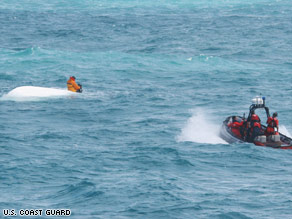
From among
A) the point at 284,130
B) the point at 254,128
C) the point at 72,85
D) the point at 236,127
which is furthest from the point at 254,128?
the point at 72,85

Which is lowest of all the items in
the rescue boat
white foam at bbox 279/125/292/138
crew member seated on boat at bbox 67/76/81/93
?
the rescue boat

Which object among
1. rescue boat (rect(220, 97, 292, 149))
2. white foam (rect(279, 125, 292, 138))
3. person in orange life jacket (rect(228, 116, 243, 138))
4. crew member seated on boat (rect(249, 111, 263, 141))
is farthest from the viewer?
white foam (rect(279, 125, 292, 138))

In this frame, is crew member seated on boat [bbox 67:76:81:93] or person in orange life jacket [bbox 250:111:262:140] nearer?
person in orange life jacket [bbox 250:111:262:140]

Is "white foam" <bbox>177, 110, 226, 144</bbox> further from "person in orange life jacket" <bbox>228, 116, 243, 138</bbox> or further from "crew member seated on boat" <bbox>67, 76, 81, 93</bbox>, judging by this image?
"crew member seated on boat" <bbox>67, 76, 81, 93</bbox>

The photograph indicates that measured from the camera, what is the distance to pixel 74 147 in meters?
29.2

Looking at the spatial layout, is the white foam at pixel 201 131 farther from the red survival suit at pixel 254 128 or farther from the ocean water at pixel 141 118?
the red survival suit at pixel 254 128

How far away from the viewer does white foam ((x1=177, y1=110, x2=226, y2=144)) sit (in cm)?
3151

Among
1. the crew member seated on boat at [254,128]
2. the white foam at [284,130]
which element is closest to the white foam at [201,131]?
the crew member seated on boat at [254,128]

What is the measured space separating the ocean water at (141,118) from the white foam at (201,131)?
67mm

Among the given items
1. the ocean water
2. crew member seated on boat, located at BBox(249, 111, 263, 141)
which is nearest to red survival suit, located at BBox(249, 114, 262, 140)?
crew member seated on boat, located at BBox(249, 111, 263, 141)

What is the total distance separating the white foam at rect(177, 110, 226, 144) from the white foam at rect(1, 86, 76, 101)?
10746 millimetres

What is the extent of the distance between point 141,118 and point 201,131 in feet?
15.0

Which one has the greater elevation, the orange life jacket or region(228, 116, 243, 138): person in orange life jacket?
the orange life jacket

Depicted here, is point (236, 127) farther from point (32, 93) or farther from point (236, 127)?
point (32, 93)
